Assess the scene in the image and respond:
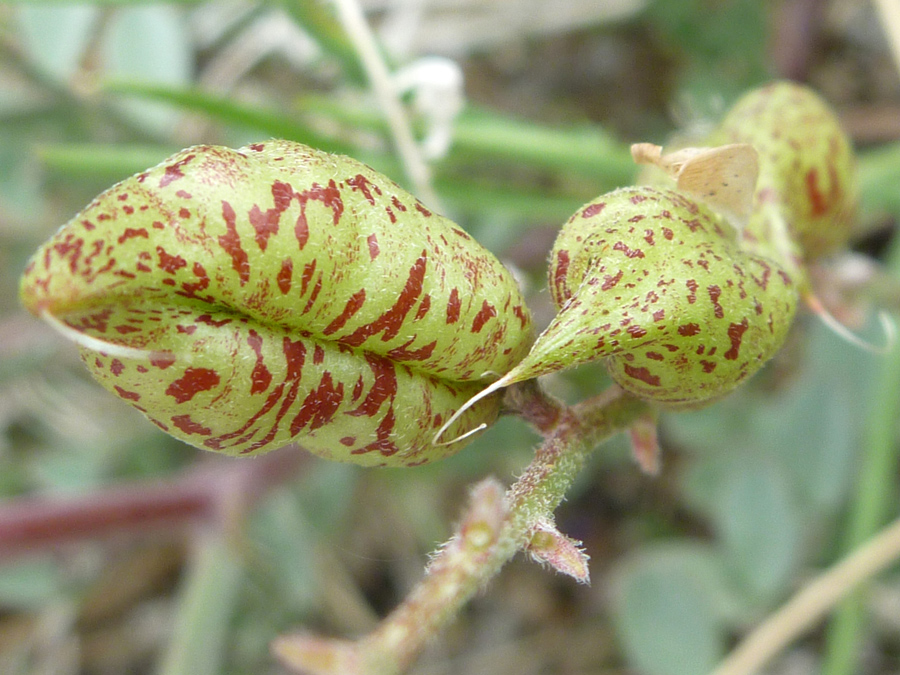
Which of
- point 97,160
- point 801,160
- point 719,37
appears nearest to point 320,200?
point 801,160

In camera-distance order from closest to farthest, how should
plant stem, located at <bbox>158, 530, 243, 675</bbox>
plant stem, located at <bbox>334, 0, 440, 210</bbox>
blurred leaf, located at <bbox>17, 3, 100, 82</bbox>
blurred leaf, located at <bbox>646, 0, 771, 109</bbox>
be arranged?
plant stem, located at <bbox>334, 0, 440, 210</bbox>, plant stem, located at <bbox>158, 530, 243, 675</bbox>, blurred leaf, located at <bbox>17, 3, 100, 82</bbox>, blurred leaf, located at <bbox>646, 0, 771, 109</bbox>

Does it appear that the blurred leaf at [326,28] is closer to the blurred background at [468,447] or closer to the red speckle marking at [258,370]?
the blurred background at [468,447]

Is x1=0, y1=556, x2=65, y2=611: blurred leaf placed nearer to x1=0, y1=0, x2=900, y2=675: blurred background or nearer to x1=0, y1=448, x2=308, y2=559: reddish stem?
x1=0, y1=0, x2=900, y2=675: blurred background

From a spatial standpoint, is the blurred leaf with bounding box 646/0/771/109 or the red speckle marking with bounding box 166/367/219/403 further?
the blurred leaf with bounding box 646/0/771/109

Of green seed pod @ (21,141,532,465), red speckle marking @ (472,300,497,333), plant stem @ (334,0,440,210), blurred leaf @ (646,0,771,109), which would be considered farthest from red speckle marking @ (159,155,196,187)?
blurred leaf @ (646,0,771,109)

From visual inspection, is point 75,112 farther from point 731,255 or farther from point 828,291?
point 731,255

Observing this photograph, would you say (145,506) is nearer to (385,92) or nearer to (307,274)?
(385,92)

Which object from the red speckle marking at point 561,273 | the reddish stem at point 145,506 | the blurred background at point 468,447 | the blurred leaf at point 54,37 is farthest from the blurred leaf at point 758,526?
the blurred leaf at point 54,37
